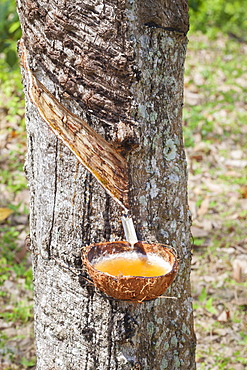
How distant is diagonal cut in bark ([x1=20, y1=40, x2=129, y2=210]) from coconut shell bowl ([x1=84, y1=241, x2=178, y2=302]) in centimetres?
19

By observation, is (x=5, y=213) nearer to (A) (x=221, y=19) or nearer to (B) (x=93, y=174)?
(B) (x=93, y=174)

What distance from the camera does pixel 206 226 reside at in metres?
3.61

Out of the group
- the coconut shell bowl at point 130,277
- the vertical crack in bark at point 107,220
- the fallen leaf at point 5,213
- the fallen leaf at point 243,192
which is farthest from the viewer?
the fallen leaf at point 243,192

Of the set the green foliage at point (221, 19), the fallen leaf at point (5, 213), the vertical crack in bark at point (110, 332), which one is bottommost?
the vertical crack in bark at point (110, 332)

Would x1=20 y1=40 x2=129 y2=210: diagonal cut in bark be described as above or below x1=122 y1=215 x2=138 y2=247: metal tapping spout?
A: above

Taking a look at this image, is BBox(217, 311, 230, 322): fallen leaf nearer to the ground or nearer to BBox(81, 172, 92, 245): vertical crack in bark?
the ground

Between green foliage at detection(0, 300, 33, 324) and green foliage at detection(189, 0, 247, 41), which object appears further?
green foliage at detection(189, 0, 247, 41)

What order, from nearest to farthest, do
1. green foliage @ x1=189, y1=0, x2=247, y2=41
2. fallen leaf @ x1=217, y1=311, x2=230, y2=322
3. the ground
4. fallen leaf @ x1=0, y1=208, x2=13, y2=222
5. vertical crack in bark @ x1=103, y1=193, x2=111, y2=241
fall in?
1. vertical crack in bark @ x1=103, y1=193, x2=111, y2=241
2. the ground
3. fallen leaf @ x1=217, y1=311, x2=230, y2=322
4. fallen leaf @ x1=0, y1=208, x2=13, y2=222
5. green foliage @ x1=189, y1=0, x2=247, y2=41

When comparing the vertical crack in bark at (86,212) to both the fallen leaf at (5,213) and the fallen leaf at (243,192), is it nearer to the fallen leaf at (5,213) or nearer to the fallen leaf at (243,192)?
the fallen leaf at (5,213)

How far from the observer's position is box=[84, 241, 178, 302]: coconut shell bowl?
4.11 ft

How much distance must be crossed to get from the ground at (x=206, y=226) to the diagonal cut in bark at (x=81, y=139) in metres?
1.03

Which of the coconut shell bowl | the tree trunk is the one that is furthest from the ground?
the coconut shell bowl

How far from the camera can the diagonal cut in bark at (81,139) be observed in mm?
1456

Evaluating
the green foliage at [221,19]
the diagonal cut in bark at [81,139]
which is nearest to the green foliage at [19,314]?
the diagonal cut in bark at [81,139]
